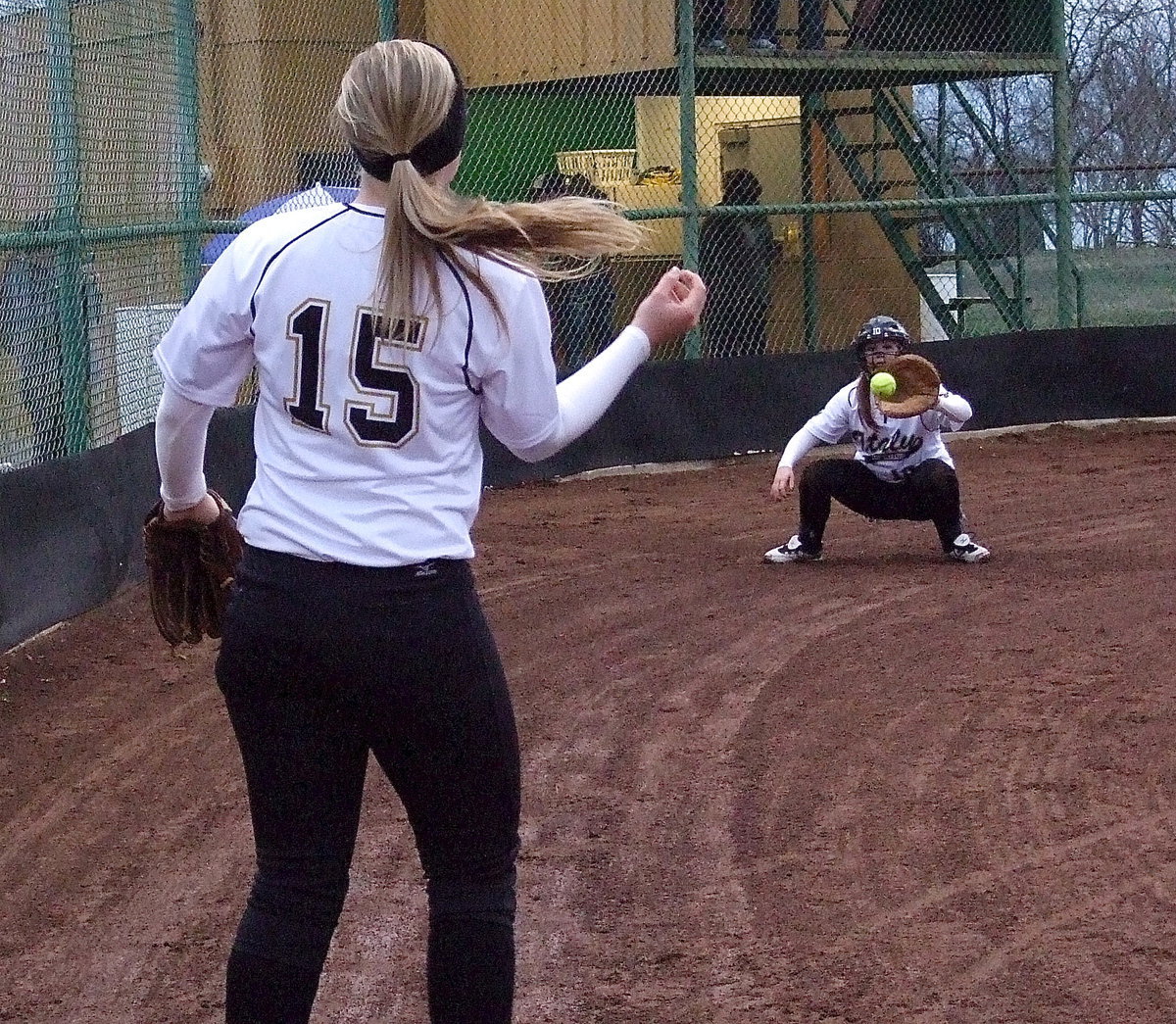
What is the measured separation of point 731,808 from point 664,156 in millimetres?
9218

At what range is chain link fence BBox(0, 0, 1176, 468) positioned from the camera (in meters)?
7.90

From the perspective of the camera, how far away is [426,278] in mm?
2541

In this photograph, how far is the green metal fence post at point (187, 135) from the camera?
9.20m

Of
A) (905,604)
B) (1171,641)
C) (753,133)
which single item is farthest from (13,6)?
(753,133)

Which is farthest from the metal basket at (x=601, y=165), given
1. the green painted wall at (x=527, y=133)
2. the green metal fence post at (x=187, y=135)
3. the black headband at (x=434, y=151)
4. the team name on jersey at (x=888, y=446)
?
the black headband at (x=434, y=151)

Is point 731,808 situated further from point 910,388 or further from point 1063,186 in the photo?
point 1063,186

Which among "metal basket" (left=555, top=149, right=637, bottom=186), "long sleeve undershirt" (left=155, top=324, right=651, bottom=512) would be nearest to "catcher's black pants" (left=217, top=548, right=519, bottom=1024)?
"long sleeve undershirt" (left=155, top=324, right=651, bottom=512)

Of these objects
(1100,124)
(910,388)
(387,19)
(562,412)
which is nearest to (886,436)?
(910,388)

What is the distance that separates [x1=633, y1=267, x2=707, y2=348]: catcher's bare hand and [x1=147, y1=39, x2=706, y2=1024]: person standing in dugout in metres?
0.16

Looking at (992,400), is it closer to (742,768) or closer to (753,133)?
(753,133)

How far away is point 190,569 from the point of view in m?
3.34

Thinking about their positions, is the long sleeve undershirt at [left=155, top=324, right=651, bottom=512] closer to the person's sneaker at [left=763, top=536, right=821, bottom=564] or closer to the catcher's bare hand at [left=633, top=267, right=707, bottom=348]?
the catcher's bare hand at [left=633, top=267, right=707, bottom=348]

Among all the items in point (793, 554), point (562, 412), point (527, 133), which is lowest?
point (793, 554)

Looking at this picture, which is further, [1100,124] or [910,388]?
[1100,124]
